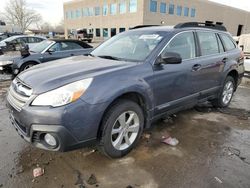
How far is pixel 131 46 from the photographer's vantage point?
3.62 m

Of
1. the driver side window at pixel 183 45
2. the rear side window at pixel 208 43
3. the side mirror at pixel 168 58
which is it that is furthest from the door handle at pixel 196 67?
the side mirror at pixel 168 58

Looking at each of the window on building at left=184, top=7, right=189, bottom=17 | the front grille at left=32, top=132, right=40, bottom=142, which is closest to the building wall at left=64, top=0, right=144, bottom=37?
the window on building at left=184, top=7, right=189, bottom=17

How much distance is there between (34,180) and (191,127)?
108 inches

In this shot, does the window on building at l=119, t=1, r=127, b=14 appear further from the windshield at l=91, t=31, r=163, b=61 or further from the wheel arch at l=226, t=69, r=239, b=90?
the windshield at l=91, t=31, r=163, b=61

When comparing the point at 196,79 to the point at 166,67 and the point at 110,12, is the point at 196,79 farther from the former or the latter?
the point at 110,12

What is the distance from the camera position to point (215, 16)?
50469mm

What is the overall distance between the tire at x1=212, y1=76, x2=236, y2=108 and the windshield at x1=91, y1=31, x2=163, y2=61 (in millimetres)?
2230

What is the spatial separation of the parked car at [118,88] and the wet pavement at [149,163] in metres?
0.30

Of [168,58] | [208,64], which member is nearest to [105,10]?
[208,64]

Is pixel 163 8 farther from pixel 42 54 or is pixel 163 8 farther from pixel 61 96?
pixel 61 96

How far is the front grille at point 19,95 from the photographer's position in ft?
8.34

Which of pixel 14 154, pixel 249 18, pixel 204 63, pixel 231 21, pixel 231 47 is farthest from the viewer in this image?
pixel 249 18

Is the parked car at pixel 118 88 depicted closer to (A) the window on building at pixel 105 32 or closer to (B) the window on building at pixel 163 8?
(B) the window on building at pixel 163 8

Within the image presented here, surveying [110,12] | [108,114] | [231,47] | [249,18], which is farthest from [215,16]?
[108,114]
